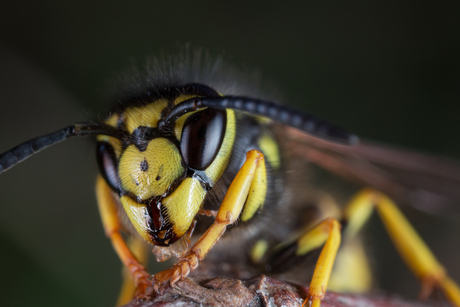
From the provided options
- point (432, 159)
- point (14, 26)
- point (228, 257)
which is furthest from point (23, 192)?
point (432, 159)

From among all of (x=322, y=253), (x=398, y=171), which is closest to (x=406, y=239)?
(x=398, y=171)

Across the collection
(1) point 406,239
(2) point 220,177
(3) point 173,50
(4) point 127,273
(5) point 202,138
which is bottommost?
(4) point 127,273

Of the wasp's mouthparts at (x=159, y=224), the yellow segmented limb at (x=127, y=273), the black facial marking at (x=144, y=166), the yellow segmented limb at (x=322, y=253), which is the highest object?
the black facial marking at (x=144, y=166)

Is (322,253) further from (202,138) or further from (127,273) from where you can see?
(127,273)

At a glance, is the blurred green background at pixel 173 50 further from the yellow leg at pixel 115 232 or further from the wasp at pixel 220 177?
the yellow leg at pixel 115 232

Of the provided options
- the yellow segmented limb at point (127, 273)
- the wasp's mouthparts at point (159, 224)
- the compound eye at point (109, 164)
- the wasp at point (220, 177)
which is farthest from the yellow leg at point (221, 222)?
the yellow segmented limb at point (127, 273)

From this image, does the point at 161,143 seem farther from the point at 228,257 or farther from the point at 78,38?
the point at 78,38
